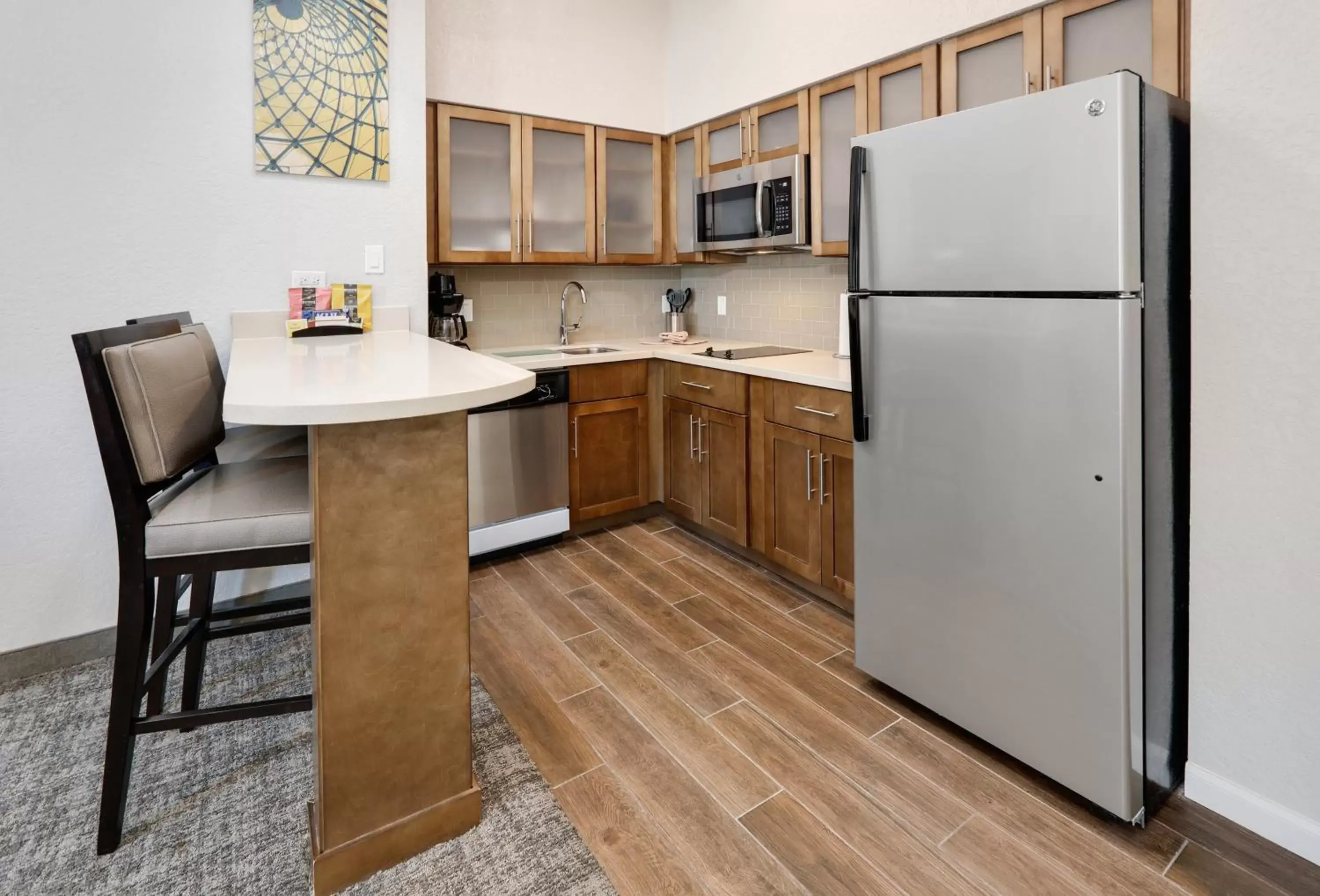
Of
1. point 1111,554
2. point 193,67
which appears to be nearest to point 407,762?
point 1111,554

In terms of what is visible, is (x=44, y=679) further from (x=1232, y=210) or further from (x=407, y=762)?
(x=1232, y=210)

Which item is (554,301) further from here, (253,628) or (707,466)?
(253,628)

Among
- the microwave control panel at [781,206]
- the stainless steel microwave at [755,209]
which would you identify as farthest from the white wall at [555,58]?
the microwave control panel at [781,206]

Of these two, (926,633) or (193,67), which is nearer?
(926,633)

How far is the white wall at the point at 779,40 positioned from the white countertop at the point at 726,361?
3.76 feet

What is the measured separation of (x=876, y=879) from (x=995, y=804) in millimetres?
402

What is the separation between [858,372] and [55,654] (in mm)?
2721

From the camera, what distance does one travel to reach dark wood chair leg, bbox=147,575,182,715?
184cm

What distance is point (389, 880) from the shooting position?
4.73 ft

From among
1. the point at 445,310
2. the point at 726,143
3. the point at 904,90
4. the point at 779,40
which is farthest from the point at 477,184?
the point at 904,90

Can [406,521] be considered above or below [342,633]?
above

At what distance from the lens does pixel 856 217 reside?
195 centimetres

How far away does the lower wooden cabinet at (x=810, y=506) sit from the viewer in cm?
256

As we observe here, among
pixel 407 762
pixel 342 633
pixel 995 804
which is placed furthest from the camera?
pixel 995 804
